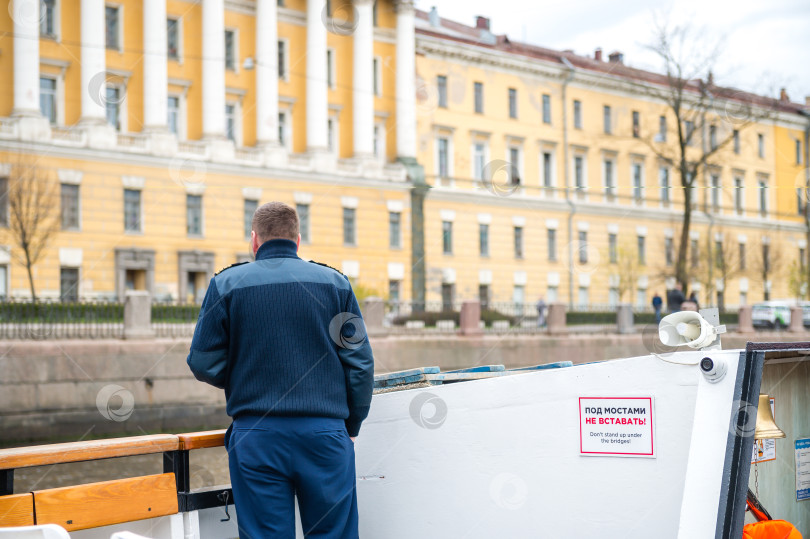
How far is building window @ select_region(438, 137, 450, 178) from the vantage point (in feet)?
156

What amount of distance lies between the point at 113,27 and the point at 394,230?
15244 millimetres

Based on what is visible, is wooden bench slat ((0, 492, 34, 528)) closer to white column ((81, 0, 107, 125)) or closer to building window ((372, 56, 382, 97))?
white column ((81, 0, 107, 125))

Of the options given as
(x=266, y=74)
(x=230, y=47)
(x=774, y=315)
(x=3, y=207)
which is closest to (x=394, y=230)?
(x=266, y=74)

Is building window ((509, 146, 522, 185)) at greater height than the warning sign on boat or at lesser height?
greater

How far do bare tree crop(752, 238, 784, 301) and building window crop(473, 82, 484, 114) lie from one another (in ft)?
49.3

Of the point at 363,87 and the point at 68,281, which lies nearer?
the point at 68,281

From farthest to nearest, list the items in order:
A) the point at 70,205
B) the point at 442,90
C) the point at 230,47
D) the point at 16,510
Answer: the point at 442,90 < the point at 230,47 < the point at 70,205 < the point at 16,510

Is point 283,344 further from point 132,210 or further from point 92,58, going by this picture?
point 92,58

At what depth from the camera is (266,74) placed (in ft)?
137

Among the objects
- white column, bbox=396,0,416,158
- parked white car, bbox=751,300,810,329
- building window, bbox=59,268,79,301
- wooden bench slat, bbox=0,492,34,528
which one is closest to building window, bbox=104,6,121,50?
building window, bbox=59,268,79,301

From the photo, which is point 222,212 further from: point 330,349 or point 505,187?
point 330,349

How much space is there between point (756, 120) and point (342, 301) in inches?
1420

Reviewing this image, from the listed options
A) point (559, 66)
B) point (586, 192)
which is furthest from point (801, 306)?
point (559, 66)

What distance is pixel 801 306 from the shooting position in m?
37.1
